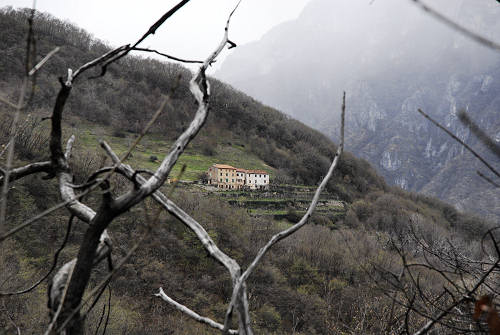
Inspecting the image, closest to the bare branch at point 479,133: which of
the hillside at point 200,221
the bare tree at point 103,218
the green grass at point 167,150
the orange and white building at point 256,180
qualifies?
the bare tree at point 103,218

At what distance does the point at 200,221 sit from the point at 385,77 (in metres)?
112

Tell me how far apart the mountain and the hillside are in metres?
32.3

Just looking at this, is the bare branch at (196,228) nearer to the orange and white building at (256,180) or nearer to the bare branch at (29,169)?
the bare branch at (29,169)

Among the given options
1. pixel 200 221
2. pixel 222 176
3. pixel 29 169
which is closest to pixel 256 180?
pixel 222 176

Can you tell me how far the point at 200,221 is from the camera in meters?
12.7

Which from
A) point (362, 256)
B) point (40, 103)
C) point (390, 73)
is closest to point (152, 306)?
point (362, 256)

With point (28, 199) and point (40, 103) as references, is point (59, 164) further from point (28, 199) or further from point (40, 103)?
point (40, 103)

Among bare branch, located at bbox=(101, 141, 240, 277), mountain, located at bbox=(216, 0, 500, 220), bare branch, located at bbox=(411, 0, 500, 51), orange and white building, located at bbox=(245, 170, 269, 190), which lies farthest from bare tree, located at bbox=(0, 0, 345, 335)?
mountain, located at bbox=(216, 0, 500, 220)

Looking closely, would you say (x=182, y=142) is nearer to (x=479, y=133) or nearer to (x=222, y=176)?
(x=479, y=133)

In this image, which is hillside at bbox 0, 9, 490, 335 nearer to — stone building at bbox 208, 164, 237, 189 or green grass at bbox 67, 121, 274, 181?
green grass at bbox 67, 121, 274, 181

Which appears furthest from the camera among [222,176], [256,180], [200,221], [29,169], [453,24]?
[256,180]

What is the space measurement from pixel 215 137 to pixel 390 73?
95088 millimetres

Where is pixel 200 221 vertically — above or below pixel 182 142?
below

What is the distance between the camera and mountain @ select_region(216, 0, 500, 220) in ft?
246
